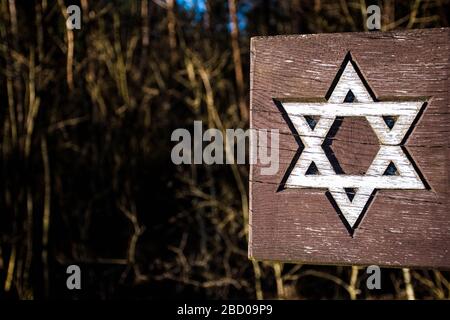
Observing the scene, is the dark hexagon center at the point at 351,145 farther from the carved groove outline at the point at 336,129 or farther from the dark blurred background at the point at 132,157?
the dark blurred background at the point at 132,157

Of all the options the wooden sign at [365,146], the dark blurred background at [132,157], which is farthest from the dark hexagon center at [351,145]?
the dark blurred background at [132,157]

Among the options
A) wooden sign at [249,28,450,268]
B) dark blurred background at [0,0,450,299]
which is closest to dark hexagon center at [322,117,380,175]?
wooden sign at [249,28,450,268]

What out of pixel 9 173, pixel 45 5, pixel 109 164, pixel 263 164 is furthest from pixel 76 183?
pixel 263 164

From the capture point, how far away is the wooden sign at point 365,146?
3.47ft

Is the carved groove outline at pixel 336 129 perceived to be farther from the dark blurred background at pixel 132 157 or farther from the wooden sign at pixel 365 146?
the dark blurred background at pixel 132 157

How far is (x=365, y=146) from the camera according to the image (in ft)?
3.52

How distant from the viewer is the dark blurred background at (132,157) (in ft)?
13.5

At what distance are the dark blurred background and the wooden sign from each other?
9.28ft

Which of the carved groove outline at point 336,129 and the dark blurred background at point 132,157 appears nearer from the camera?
the carved groove outline at point 336,129

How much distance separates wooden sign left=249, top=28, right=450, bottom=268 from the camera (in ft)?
3.47

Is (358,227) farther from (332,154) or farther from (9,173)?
(9,173)

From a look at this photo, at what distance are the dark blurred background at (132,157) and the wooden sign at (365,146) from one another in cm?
283

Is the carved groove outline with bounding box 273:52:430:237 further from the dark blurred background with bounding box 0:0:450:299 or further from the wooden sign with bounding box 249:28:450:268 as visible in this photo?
the dark blurred background with bounding box 0:0:450:299

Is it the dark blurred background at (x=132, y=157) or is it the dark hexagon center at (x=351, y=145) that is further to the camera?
the dark blurred background at (x=132, y=157)
